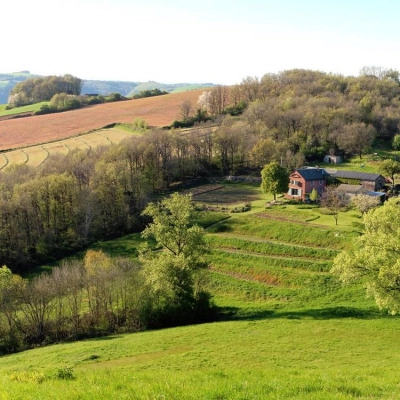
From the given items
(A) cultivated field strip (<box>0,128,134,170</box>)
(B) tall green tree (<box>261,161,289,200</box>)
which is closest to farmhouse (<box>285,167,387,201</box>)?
(B) tall green tree (<box>261,161,289,200</box>)

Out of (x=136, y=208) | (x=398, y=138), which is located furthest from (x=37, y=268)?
(x=398, y=138)

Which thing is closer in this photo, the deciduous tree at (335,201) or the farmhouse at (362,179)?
the deciduous tree at (335,201)

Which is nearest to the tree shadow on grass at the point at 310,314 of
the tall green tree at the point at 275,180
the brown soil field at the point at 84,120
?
the tall green tree at the point at 275,180

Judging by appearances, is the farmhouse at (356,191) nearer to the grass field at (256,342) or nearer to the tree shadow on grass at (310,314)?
the grass field at (256,342)

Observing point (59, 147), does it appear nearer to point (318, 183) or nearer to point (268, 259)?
point (318, 183)

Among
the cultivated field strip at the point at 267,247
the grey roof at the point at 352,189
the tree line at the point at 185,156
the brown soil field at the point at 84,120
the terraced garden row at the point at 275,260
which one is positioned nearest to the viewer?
the terraced garden row at the point at 275,260

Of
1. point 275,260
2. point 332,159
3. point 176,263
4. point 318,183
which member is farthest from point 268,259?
point 332,159

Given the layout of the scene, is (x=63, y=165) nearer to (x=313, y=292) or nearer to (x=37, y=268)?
(x=37, y=268)
